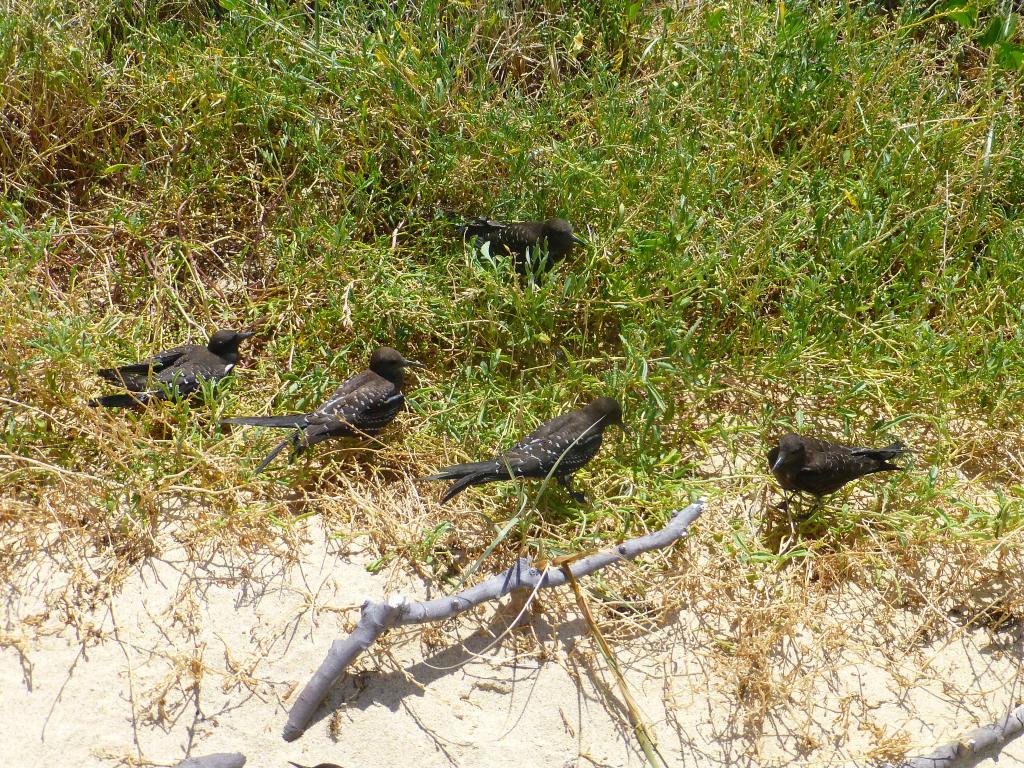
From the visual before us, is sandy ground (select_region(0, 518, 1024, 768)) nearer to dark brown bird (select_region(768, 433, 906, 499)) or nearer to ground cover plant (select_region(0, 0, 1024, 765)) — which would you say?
ground cover plant (select_region(0, 0, 1024, 765))

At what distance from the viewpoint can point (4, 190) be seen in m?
5.18

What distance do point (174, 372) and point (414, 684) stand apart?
6.32 ft

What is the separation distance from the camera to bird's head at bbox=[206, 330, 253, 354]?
4.49m

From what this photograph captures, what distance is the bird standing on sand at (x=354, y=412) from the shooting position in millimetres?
4086

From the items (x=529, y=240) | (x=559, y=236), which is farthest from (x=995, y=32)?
(x=529, y=240)

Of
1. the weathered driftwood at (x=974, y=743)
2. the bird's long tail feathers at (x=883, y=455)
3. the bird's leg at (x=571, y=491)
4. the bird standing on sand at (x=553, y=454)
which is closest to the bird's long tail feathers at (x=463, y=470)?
the bird standing on sand at (x=553, y=454)

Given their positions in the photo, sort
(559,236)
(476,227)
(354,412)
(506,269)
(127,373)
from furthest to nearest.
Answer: (476,227)
(559,236)
(506,269)
(127,373)
(354,412)

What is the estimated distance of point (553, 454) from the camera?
153 inches

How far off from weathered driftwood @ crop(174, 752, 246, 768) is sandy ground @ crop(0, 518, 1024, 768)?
1.8 inches

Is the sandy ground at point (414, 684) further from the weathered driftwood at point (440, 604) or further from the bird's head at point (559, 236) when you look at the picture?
the bird's head at point (559, 236)

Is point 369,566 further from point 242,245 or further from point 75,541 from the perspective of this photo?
point 242,245

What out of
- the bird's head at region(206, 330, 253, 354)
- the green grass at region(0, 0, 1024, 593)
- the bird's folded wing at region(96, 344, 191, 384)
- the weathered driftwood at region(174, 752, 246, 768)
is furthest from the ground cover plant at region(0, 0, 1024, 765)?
the weathered driftwood at region(174, 752, 246, 768)

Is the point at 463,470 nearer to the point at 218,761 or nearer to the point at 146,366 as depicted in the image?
the point at 218,761

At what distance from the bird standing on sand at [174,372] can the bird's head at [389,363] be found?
72cm
